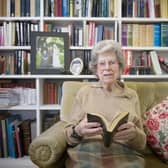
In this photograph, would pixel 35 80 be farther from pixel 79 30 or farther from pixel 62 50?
pixel 79 30

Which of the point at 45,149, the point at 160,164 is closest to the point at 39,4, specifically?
the point at 45,149

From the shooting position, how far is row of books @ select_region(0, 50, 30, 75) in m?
2.59

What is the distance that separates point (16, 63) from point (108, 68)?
4.20 ft

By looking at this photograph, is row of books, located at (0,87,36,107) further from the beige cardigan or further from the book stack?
the beige cardigan

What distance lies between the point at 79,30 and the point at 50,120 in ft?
3.13

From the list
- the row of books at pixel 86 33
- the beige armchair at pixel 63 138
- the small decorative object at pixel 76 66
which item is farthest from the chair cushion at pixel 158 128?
the row of books at pixel 86 33

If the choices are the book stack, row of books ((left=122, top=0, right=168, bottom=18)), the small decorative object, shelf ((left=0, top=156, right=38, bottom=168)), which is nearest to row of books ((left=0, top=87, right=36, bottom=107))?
the book stack

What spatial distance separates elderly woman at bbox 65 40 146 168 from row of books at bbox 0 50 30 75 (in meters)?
1.07

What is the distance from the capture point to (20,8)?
2566 mm

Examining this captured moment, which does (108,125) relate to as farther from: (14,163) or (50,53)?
(14,163)

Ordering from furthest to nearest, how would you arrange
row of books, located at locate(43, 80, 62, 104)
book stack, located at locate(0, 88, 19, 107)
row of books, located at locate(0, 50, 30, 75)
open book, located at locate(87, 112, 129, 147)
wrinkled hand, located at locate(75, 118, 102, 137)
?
row of books, located at locate(43, 80, 62, 104) < row of books, located at locate(0, 50, 30, 75) < book stack, located at locate(0, 88, 19, 107) < wrinkled hand, located at locate(75, 118, 102, 137) < open book, located at locate(87, 112, 129, 147)

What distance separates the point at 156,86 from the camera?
1924mm

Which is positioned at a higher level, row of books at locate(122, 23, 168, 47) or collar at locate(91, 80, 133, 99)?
row of books at locate(122, 23, 168, 47)

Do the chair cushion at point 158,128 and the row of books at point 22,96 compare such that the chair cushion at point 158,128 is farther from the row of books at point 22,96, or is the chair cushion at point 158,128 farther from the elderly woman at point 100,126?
the row of books at point 22,96
